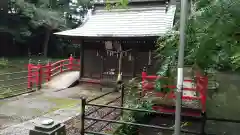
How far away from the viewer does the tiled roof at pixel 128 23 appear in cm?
1052

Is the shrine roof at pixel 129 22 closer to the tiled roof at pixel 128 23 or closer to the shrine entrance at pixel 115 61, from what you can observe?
the tiled roof at pixel 128 23

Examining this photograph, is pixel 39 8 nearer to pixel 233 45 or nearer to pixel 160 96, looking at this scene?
pixel 160 96

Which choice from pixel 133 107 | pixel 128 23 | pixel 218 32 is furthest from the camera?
pixel 128 23

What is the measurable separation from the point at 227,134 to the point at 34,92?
25.5 ft

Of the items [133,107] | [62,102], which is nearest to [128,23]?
[62,102]

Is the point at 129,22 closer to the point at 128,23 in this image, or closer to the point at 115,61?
the point at 128,23

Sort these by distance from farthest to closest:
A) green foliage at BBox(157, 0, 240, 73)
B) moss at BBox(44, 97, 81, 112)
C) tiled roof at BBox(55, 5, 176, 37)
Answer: tiled roof at BBox(55, 5, 176, 37) → moss at BBox(44, 97, 81, 112) → green foliage at BBox(157, 0, 240, 73)

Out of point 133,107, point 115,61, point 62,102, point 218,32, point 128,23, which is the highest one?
point 128,23

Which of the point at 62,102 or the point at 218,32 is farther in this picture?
the point at 62,102

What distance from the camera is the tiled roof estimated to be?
10.5 m

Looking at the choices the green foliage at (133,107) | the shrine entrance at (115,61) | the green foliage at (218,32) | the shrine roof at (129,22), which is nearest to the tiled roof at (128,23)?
the shrine roof at (129,22)

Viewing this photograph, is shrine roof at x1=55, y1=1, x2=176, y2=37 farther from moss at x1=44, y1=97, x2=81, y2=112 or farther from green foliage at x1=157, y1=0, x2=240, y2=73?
green foliage at x1=157, y1=0, x2=240, y2=73

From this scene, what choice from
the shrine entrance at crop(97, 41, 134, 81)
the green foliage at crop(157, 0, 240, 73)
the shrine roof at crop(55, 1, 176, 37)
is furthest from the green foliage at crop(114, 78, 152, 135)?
the shrine entrance at crop(97, 41, 134, 81)

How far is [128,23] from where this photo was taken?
38.1ft
